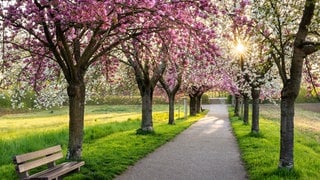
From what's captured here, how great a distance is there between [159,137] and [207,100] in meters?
82.3

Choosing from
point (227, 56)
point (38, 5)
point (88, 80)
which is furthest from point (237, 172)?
point (227, 56)

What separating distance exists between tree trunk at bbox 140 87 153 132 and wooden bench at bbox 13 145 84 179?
37.4 feet

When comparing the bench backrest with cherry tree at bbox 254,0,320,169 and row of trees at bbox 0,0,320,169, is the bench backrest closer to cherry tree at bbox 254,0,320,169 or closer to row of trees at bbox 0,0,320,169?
row of trees at bbox 0,0,320,169

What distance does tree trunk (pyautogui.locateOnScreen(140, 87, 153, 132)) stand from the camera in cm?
2285

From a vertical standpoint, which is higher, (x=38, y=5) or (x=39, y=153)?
(x=38, y=5)

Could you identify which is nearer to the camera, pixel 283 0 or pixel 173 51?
pixel 283 0

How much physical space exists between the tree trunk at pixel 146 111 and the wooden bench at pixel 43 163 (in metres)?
11.4

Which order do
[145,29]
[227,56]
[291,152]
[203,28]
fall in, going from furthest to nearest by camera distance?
[227,56] < [145,29] < [291,152] < [203,28]

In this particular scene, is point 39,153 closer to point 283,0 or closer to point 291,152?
point 291,152

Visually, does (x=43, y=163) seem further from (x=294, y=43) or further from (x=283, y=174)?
(x=294, y=43)

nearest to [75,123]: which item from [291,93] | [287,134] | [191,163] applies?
[191,163]

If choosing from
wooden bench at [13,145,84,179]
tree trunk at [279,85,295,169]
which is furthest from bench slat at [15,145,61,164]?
tree trunk at [279,85,295,169]

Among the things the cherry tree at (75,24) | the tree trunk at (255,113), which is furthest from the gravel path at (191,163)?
the tree trunk at (255,113)

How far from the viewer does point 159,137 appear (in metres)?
21.3
